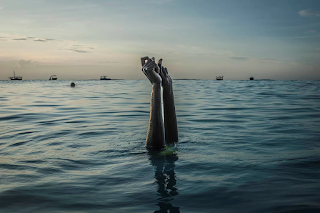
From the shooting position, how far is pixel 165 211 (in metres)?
3.45

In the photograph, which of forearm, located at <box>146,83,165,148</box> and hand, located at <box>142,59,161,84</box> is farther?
forearm, located at <box>146,83,165,148</box>

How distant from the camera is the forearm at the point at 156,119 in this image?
17.5 feet

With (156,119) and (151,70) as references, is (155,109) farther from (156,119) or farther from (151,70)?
(151,70)

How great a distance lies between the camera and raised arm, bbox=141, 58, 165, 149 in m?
5.20

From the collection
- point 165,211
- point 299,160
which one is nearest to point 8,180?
point 165,211

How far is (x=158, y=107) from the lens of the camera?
540 cm

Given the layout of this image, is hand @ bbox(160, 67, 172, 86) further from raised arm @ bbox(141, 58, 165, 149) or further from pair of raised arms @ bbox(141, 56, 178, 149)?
raised arm @ bbox(141, 58, 165, 149)

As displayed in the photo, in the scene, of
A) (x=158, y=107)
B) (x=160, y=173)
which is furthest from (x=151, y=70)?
(x=160, y=173)

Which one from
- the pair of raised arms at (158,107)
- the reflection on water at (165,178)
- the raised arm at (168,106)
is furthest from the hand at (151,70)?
the reflection on water at (165,178)

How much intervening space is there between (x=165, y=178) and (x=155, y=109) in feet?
4.62

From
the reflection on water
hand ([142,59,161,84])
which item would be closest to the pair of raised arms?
hand ([142,59,161,84])

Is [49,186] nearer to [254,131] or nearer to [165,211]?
[165,211]

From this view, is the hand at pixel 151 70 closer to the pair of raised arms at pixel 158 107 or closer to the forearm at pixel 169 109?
the pair of raised arms at pixel 158 107

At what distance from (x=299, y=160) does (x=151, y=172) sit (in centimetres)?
313
